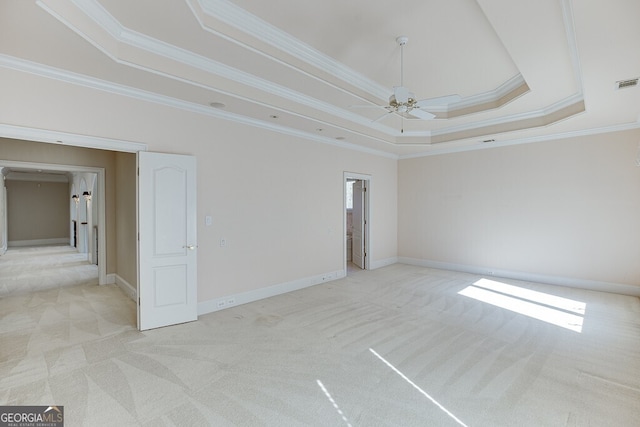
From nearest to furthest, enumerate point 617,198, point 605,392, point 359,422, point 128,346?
point 359,422
point 605,392
point 128,346
point 617,198

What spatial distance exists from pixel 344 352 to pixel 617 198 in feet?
18.4

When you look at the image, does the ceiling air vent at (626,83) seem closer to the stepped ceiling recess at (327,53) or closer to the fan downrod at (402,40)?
the stepped ceiling recess at (327,53)

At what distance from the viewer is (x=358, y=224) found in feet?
25.0

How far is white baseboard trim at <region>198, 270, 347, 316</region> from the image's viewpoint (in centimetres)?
429

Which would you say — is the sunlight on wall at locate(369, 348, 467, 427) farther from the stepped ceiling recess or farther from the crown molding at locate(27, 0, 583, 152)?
the crown molding at locate(27, 0, 583, 152)

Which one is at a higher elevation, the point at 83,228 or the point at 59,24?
the point at 59,24

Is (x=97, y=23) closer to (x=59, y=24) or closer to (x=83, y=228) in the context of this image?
(x=59, y=24)

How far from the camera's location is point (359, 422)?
213 centimetres

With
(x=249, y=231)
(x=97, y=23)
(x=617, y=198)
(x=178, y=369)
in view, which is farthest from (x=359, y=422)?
(x=617, y=198)

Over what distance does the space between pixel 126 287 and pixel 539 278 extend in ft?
25.7

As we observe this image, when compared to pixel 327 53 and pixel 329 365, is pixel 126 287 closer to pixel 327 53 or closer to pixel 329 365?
pixel 329 365

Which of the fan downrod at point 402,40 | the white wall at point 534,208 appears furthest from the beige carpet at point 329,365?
the fan downrod at point 402,40

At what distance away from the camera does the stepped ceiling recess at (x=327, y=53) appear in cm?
248

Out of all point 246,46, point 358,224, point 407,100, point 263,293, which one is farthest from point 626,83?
point 263,293
